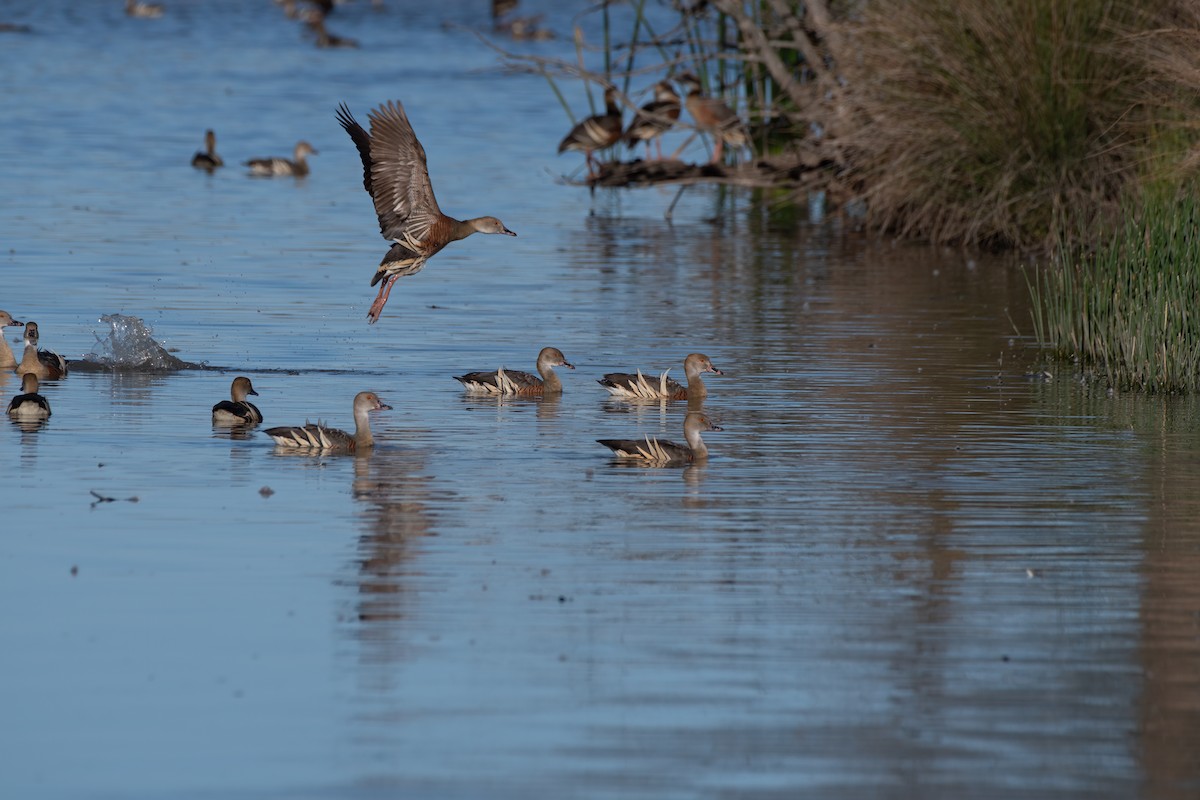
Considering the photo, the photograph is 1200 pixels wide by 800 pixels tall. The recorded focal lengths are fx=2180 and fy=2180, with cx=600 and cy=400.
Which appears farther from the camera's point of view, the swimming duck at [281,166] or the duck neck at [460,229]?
the swimming duck at [281,166]

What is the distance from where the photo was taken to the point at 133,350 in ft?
52.2

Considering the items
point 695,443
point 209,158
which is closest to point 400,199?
point 695,443

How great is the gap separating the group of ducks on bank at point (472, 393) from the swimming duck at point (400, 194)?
1253mm

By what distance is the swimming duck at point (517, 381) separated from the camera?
1495cm

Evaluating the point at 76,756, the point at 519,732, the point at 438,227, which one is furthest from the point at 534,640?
the point at 438,227

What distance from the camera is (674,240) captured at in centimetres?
2650

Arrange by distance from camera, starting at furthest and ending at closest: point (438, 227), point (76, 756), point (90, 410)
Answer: point (438, 227), point (90, 410), point (76, 756)

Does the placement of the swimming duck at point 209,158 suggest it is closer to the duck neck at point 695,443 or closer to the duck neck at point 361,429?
the duck neck at point 361,429

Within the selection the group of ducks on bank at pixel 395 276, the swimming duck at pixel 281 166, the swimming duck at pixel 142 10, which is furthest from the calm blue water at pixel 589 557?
the swimming duck at pixel 142 10

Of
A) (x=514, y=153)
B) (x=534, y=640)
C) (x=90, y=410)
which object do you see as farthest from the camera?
(x=514, y=153)

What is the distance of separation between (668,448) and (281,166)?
21.9 metres

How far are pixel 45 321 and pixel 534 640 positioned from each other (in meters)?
10.9

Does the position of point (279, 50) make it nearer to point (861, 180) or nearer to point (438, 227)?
point (861, 180)

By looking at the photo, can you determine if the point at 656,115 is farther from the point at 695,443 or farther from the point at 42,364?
the point at 695,443
